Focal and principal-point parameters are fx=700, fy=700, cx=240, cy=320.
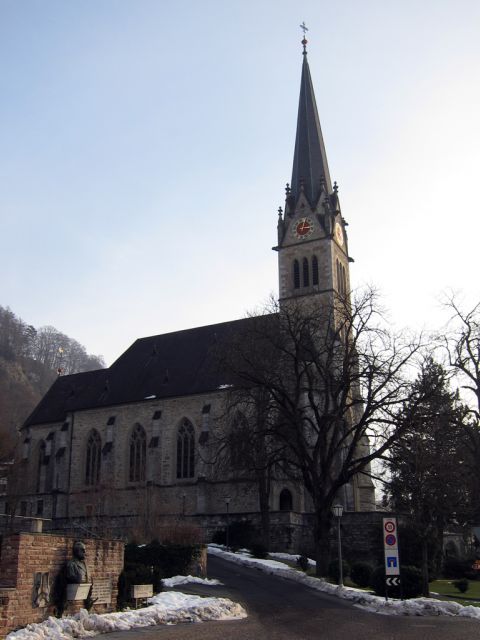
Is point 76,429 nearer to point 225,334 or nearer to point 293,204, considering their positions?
point 225,334

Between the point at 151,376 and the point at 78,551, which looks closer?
→ the point at 78,551

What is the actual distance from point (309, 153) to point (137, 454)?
26.9 metres

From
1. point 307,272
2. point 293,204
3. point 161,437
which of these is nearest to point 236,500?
point 161,437

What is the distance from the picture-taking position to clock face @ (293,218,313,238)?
173 ft

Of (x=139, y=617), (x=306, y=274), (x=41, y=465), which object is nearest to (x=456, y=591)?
(x=139, y=617)

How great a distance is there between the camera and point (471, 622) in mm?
16375

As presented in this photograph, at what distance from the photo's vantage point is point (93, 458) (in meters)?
51.4

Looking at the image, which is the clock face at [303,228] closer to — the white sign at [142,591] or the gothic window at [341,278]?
the gothic window at [341,278]

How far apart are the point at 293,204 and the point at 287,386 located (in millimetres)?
25009

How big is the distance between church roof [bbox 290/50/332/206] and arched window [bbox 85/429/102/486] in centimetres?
2375

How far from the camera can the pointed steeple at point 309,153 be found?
54.4 meters

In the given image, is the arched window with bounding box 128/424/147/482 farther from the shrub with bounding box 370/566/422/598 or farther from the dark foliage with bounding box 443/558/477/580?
the shrub with bounding box 370/566/422/598

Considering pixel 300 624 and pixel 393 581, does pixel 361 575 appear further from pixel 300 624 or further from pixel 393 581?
pixel 300 624

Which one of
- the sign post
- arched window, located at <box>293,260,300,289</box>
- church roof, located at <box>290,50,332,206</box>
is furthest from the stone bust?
church roof, located at <box>290,50,332,206</box>
